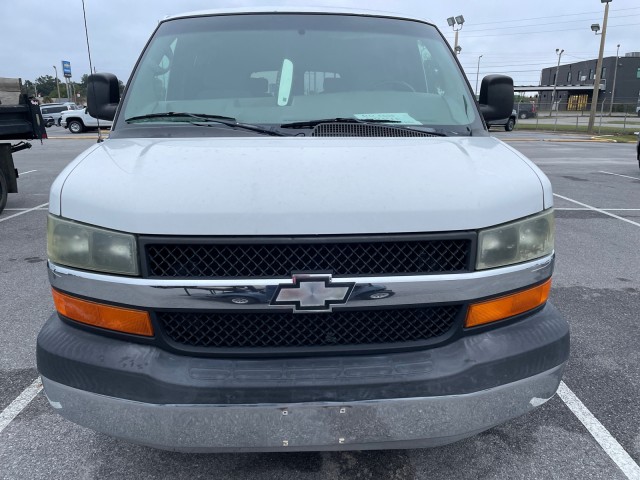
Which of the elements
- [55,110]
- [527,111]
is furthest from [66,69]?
[527,111]

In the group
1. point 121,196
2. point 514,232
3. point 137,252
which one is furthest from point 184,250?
point 514,232

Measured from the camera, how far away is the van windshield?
9.12ft

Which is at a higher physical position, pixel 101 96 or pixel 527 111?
pixel 101 96

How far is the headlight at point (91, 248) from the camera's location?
1.81 m

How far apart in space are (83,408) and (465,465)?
172 cm

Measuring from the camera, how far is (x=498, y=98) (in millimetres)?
3352

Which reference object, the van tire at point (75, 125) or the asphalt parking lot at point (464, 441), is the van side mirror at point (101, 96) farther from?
the van tire at point (75, 125)

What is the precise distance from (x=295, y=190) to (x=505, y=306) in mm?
935

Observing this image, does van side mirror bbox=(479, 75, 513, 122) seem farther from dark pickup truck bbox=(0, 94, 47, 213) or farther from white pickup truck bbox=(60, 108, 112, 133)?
white pickup truck bbox=(60, 108, 112, 133)

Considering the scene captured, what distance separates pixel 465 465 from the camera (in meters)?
2.44

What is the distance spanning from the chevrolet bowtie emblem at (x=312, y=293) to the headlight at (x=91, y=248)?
1.77 feet

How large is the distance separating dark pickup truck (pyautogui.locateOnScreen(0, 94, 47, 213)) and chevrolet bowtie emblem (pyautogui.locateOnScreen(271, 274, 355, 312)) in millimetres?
7662

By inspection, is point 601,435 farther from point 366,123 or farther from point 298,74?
point 298,74

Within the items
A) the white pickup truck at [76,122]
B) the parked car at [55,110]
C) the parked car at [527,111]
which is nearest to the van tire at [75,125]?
the white pickup truck at [76,122]
